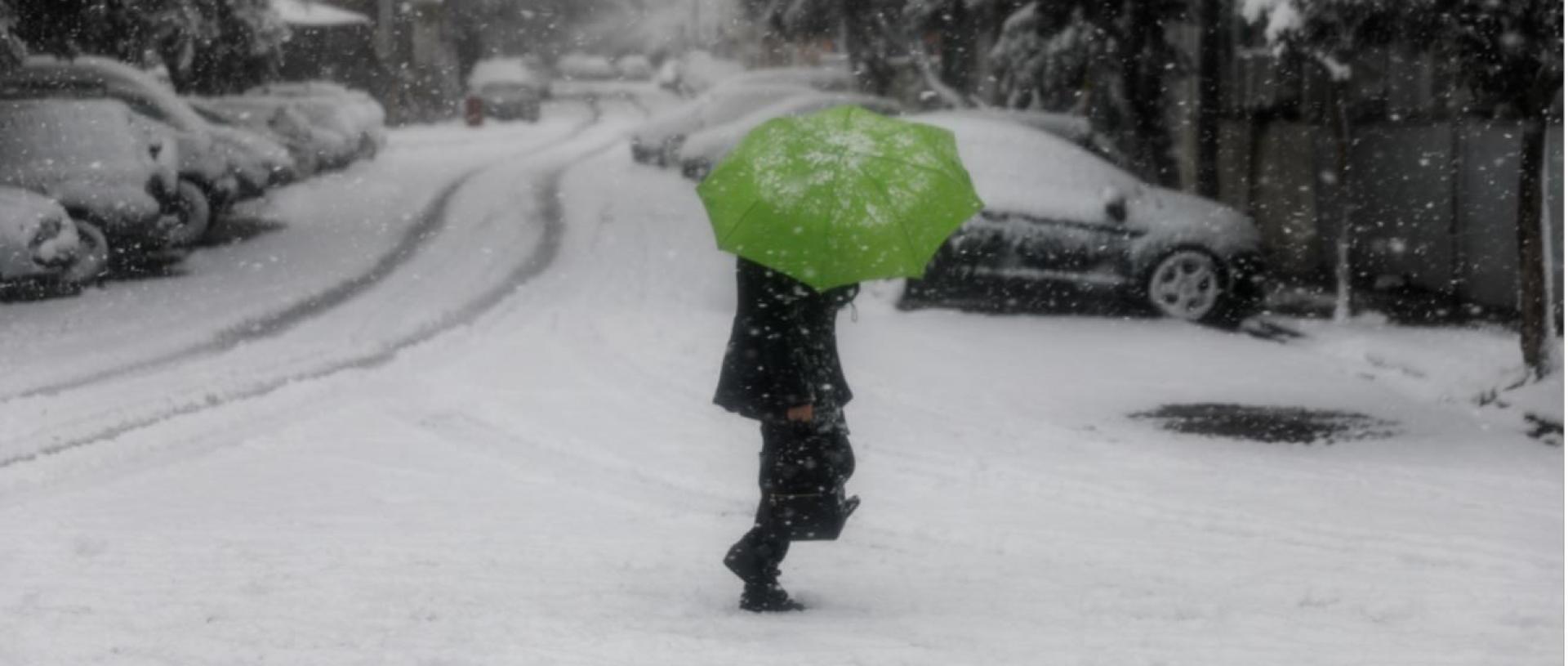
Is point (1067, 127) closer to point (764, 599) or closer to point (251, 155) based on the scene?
point (764, 599)

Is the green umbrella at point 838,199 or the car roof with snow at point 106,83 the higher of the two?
the green umbrella at point 838,199

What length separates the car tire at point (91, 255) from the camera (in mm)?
16094

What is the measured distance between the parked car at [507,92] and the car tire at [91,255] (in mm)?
33754

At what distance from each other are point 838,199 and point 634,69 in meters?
72.7

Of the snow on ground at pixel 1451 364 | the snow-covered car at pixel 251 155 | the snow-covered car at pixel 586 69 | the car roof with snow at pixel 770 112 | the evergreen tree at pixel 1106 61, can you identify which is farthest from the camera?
the snow-covered car at pixel 586 69

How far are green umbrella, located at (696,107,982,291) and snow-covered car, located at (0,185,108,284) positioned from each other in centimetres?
1022

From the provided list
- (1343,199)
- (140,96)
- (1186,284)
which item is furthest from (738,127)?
(1343,199)

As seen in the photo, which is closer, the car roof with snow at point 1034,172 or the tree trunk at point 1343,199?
the tree trunk at point 1343,199

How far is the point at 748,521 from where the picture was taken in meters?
8.02

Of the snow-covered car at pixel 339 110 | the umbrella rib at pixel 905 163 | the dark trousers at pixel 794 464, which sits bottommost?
the snow-covered car at pixel 339 110

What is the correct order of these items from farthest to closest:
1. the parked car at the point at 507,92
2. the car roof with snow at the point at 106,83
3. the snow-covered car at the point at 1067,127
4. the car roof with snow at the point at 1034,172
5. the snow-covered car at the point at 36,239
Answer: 1. the parked car at the point at 507,92
2. the car roof with snow at the point at 106,83
3. the snow-covered car at the point at 1067,127
4. the snow-covered car at the point at 36,239
5. the car roof with snow at the point at 1034,172

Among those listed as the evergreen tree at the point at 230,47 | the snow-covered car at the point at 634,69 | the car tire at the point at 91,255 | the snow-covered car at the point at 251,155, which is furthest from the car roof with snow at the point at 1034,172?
the snow-covered car at the point at 634,69

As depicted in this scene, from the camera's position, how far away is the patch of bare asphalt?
10.0 m

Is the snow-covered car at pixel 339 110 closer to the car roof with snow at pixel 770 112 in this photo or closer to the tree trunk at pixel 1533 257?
the car roof with snow at pixel 770 112
